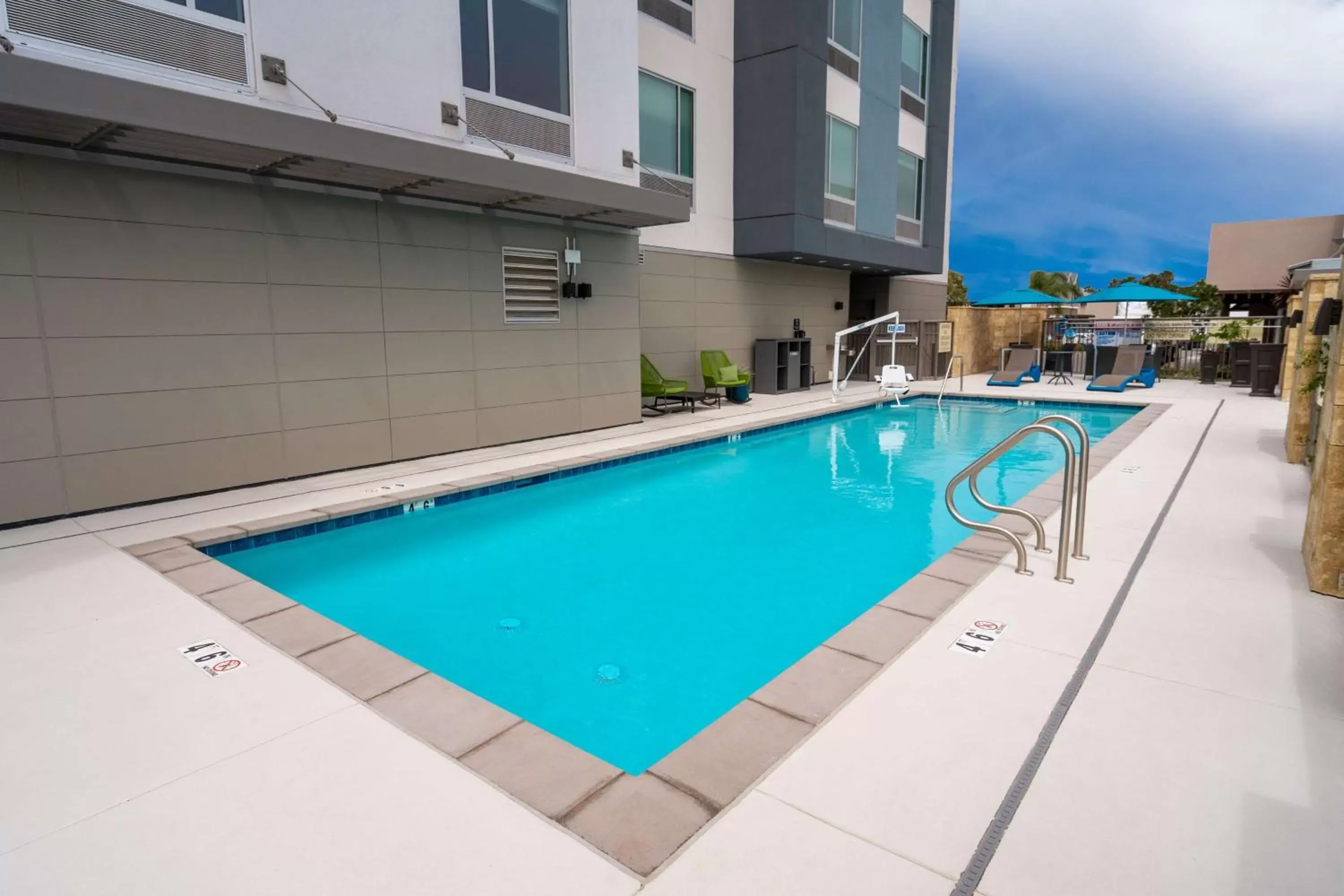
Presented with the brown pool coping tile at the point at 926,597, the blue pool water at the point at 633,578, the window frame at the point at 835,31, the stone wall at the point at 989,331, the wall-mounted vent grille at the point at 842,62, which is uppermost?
the window frame at the point at 835,31

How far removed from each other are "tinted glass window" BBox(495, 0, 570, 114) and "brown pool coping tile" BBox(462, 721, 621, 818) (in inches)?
260

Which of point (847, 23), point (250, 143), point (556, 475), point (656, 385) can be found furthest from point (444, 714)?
point (847, 23)

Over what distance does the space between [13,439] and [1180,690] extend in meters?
6.84

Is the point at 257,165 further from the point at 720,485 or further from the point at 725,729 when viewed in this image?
the point at 725,729

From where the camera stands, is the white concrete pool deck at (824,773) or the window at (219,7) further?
the window at (219,7)

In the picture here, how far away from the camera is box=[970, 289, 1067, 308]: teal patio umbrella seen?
56.1 ft

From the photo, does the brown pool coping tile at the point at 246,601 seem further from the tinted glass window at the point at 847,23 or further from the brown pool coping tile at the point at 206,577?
the tinted glass window at the point at 847,23

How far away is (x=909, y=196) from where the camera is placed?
16031 mm

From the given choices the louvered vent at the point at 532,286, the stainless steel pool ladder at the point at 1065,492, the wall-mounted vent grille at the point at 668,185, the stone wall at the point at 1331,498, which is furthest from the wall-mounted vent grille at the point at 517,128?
the stone wall at the point at 1331,498

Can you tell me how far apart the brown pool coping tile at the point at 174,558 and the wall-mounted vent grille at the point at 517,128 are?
4525 mm

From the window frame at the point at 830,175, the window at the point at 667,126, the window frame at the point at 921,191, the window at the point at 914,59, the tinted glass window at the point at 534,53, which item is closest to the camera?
the tinted glass window at the point at 534,53

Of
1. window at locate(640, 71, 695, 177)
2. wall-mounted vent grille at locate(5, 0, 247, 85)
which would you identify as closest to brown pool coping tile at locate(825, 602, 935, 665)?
wall-mounted vent grille at locate(5, 0, 247, 85)

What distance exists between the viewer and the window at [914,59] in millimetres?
15281

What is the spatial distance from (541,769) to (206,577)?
285 centimetres
